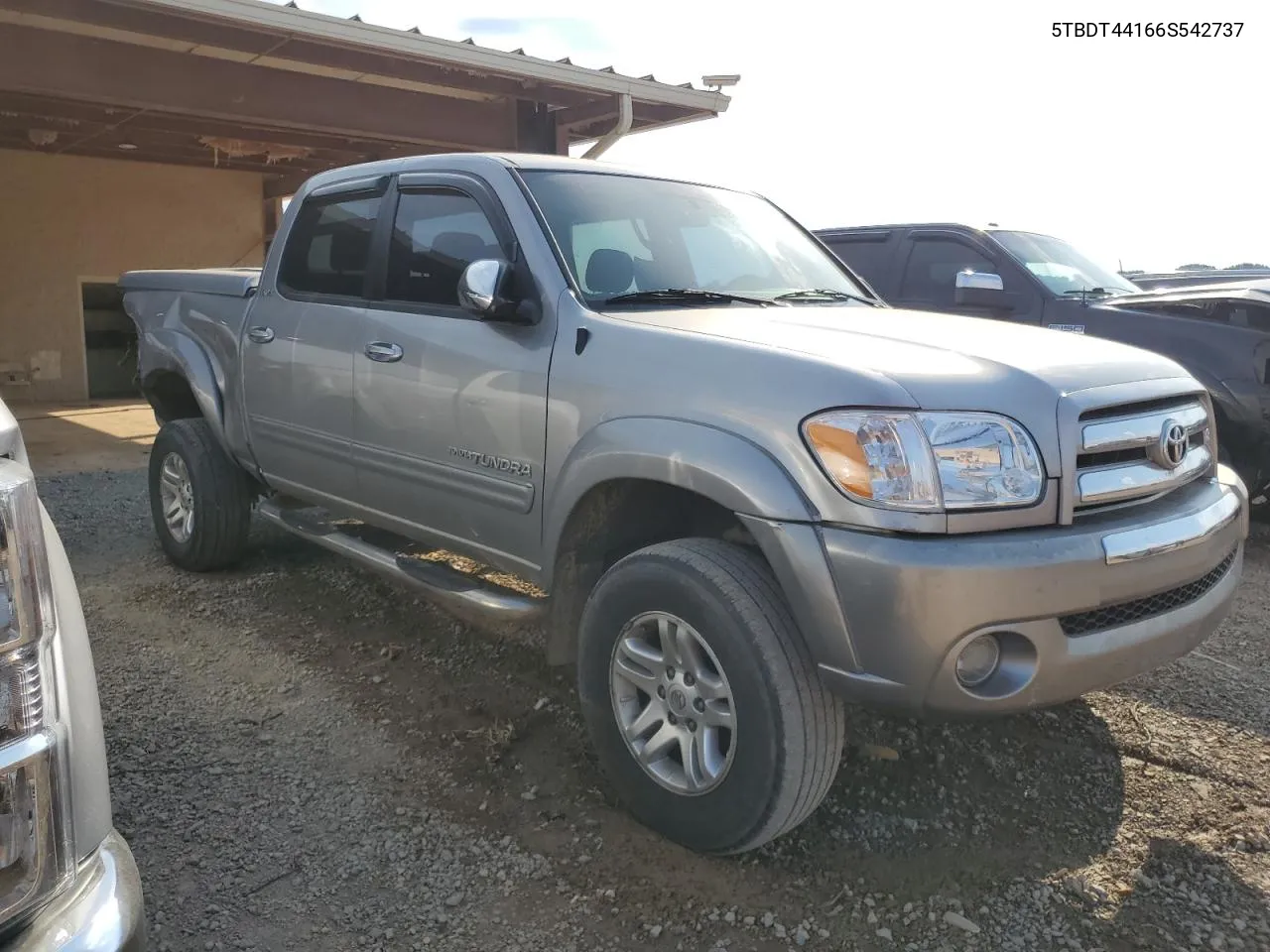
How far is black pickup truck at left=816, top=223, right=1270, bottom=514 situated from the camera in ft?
18.5

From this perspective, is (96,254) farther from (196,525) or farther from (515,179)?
(515,179)

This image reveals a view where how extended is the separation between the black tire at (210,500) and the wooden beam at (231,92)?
15.1ft

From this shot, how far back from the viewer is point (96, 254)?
13797 millimetres

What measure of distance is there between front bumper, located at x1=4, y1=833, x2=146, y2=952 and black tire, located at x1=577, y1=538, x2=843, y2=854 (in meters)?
1.42

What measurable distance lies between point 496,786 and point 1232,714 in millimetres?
2627

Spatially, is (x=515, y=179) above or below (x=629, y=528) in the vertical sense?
above

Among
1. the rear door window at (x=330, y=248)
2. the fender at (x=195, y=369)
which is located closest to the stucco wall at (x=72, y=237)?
the fender at (x=195, y=369)

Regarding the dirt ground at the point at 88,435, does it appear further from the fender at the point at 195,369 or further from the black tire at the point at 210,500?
the black tire at the point at 210,500

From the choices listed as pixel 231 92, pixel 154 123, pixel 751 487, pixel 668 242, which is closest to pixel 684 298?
pixel 668 242

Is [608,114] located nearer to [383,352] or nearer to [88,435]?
[88,435]

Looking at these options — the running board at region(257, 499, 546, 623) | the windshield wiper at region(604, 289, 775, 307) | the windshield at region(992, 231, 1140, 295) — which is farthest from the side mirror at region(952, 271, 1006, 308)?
the running board at region(257, 499, 546, 623)

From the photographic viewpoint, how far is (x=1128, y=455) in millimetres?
2676

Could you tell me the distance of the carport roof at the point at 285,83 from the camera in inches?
296

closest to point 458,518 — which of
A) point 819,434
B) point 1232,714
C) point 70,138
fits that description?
point 819,434
